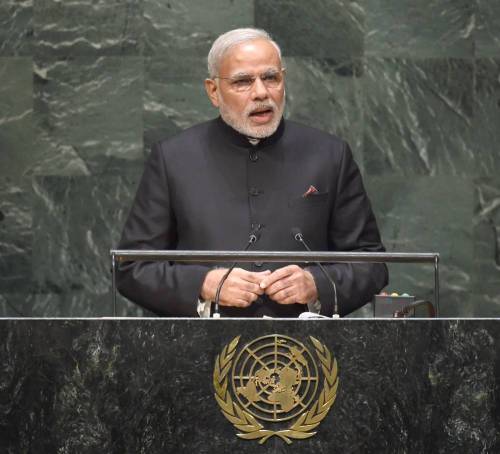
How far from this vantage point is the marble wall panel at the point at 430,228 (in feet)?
22.3

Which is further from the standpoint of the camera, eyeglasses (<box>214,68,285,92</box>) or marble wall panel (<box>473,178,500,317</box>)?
marble wall panel (<box>473,178,500,317</box>)

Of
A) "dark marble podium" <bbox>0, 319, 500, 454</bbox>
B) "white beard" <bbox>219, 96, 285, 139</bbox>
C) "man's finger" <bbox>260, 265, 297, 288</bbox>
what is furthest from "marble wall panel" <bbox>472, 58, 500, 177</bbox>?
"dark marble podium" <bbox>0, 319, 500, 454</bbox>

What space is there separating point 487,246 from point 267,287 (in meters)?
2.64

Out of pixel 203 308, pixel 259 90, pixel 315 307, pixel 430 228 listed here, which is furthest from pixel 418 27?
pixel 203 308

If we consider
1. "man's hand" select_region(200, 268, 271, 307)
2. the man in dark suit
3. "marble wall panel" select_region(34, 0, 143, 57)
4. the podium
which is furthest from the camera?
"marble wall panel" select_region(34, 0, 143, 57)

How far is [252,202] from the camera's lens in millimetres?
5086

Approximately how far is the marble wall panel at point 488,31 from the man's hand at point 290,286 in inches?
104

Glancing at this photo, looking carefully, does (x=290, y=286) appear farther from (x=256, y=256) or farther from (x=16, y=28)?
(x=16, y=28)

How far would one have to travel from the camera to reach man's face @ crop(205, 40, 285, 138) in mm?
4965

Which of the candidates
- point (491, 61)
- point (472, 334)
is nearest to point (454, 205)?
point (491, 61)

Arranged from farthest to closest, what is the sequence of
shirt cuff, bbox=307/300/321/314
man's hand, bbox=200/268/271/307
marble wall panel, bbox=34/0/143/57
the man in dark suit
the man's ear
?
marble wall panel, bbox=34/0/143/57 → the man's ear → the man in dark suit → shirt cuff, bbox=307/300/321/314 → man's hand, bbox=200/268/271/307

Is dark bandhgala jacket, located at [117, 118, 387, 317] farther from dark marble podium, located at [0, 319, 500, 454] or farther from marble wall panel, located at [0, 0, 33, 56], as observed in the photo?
marble wall panel, located at [0, 0, 33, 56]

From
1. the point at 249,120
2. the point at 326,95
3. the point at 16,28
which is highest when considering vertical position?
the point at 16,28

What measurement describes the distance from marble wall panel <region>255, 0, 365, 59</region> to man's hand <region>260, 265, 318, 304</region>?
2.39 metres
